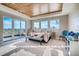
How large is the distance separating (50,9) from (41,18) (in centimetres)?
97

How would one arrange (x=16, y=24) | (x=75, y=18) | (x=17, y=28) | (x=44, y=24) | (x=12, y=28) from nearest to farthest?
(x=75, y=18)
(x=44, y=24)
(x=17, y=28)
(x=16, y=24)
(x=12, y=28)

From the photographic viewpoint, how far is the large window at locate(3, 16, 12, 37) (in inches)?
205

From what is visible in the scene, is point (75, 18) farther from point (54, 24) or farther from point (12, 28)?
point (12, 28)

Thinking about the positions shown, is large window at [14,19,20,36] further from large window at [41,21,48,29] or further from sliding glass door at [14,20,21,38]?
large window at [41,21,48,29]

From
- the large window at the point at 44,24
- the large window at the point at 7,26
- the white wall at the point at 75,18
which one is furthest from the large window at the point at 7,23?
the white wall at the point at 75,18

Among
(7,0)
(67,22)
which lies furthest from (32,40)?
(7,0)

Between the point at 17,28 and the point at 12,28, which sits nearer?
the point at 17,28

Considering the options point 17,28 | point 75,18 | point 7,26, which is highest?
point 75,18

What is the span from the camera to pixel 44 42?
17.7 feet

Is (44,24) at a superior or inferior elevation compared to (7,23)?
inferior

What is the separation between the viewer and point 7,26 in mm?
5375

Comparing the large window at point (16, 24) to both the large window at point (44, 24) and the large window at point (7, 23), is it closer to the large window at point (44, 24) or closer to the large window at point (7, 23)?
the large window at point (7, 23)

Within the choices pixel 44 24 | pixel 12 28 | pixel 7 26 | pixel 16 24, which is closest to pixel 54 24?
pixel 44 24

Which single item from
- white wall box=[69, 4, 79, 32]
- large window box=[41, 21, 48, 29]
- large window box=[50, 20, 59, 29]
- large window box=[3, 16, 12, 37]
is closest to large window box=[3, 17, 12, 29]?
large window box=[3, 16, 12, 37]
